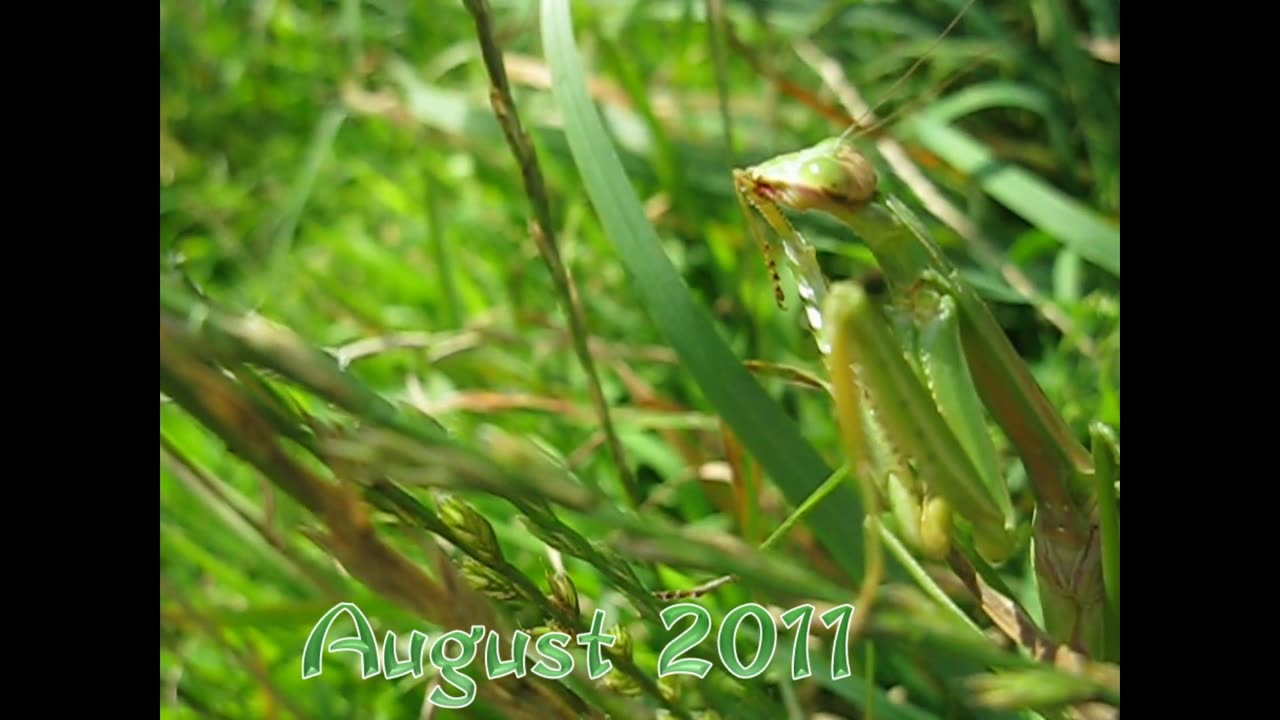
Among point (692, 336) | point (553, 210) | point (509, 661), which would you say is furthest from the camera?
point (553, 210)

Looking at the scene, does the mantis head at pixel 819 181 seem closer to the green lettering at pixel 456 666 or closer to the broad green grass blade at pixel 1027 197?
the green lettering at pixel 456 666

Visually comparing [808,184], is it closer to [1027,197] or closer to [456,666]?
[456,666]

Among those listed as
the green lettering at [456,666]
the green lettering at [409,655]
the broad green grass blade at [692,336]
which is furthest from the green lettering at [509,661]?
the broad green grass blade at [692,336]

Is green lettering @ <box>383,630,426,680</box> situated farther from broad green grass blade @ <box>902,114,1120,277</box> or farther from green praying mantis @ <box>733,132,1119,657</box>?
broad green grass blade @ <box>902,114,1120,277</box>

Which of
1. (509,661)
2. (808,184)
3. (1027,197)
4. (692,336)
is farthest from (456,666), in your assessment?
(1027,197)

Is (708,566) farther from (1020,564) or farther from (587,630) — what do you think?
(1020,564)

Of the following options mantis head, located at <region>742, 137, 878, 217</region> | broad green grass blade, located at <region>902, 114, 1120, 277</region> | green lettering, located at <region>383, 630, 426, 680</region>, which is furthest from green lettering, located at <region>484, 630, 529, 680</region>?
broad green grass blade, located at <region>902, 114, 1120, 277</region>
